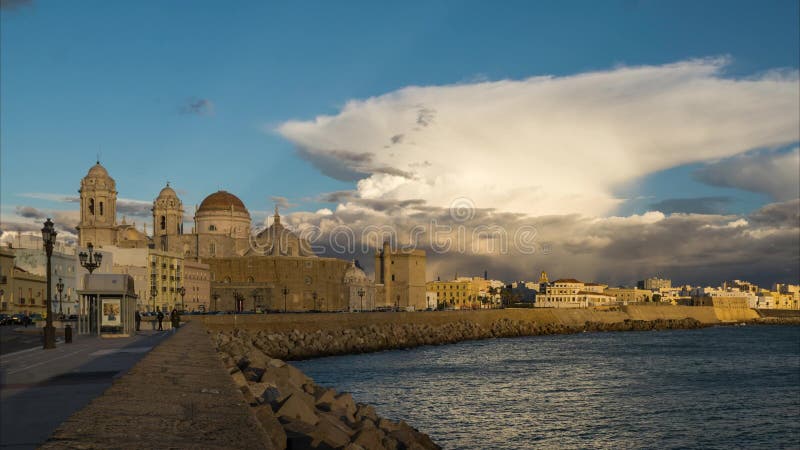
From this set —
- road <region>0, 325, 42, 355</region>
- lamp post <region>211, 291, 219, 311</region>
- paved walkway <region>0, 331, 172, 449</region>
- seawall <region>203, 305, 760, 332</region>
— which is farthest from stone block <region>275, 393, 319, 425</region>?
lamp post <region>211, 291, 219, 311</region>

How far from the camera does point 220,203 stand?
125875 mm

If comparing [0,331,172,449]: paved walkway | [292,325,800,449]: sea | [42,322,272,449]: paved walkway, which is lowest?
[292,325,800,449]: sea

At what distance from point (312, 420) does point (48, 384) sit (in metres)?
6.18

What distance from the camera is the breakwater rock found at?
55.5 m

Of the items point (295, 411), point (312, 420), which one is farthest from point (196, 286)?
point (295, 411)

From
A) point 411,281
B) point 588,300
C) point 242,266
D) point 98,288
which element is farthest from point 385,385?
point 588,300

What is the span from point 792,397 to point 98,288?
1280 inches

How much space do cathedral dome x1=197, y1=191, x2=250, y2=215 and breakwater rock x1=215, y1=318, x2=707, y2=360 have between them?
1976 inches

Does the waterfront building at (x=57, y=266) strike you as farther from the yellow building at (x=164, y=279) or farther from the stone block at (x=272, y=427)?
the stone block at (x=272, y=427)

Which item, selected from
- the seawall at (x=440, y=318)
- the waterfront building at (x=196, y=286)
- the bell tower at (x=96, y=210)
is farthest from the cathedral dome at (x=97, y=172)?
the seawall at (x=440, y=318)

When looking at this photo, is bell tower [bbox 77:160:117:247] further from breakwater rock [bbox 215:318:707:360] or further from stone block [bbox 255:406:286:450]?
stone block [bbox 255:406:286:450]

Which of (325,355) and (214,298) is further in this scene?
(214,298)

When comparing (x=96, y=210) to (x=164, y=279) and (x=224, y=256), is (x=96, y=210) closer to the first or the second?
(x=164, y=279)

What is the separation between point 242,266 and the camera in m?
124
